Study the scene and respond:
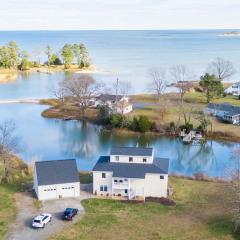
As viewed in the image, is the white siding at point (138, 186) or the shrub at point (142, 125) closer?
the white siding at point (138, 186)

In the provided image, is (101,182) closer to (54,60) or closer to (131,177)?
(131,177)

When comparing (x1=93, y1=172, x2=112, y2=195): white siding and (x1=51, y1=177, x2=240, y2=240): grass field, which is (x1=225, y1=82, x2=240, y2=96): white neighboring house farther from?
(x1=93, y1=172, x2=112, y2=195): white siding

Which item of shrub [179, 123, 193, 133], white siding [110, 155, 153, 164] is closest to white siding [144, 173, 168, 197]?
white siding [110, 155, 153, 164]

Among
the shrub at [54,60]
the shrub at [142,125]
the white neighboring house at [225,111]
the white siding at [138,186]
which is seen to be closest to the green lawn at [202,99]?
the white neighboring house at [225,111]

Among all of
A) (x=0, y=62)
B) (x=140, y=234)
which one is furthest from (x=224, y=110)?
(x=0, y=62)

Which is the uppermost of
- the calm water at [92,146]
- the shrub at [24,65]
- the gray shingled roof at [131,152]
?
the shrub at [24,65]

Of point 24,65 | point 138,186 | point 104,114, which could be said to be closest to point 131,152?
point 138,186

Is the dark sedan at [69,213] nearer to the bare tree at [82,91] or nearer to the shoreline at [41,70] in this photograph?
the bare tree at [82,91]
